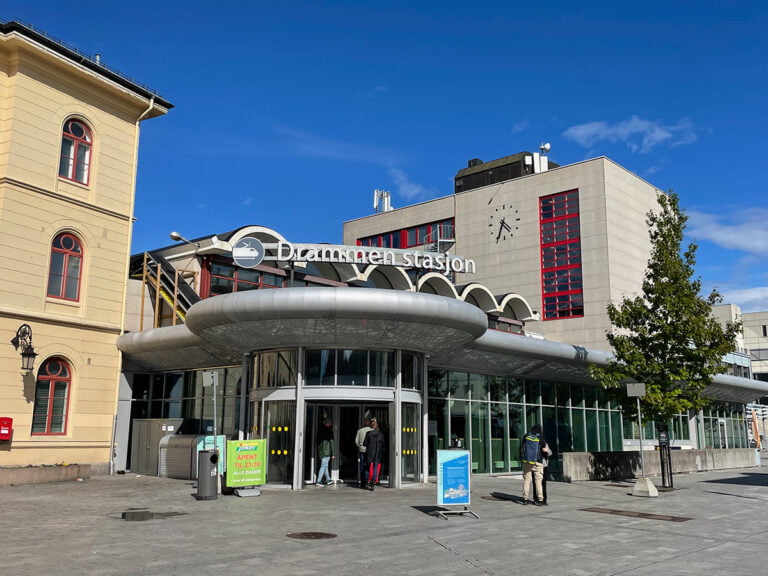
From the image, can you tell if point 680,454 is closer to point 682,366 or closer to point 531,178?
point 682,366

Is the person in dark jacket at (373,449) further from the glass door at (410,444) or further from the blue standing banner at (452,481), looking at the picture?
the blue standing banner at (452,481)

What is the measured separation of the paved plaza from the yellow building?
4.22m

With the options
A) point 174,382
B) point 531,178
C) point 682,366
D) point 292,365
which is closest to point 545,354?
point 682,366

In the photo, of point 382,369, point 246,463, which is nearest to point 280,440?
point 246,463

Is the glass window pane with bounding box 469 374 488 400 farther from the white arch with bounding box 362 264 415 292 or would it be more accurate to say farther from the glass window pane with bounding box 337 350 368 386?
the white arch with bounding box 362 264 415 292

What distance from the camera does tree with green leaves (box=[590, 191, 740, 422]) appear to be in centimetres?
2084

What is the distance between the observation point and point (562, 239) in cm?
4716

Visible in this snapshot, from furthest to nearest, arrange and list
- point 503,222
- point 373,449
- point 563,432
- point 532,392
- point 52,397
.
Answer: point 503,222
point 563,432
point 532,392
point 52,397
point 373,449

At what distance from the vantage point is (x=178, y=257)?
84.2 ft

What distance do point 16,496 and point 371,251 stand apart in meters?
10.2

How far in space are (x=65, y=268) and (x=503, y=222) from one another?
33823 mm

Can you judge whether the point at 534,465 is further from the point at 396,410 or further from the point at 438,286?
the point at 438,286

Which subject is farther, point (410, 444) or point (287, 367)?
point (410, 444)

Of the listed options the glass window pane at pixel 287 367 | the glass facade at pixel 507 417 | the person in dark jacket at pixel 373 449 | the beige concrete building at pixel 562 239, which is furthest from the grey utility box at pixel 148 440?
the beige concrete building at pixel 562 239
